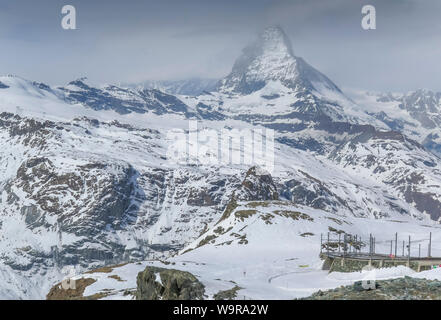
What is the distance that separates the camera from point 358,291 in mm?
55188

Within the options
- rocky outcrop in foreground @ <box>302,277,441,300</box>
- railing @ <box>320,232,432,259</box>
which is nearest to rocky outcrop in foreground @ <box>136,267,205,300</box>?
rocky outcrop in foreground @ <box>302,277,441,300</box>

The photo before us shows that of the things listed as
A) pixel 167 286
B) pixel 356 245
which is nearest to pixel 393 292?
pixel 167 286

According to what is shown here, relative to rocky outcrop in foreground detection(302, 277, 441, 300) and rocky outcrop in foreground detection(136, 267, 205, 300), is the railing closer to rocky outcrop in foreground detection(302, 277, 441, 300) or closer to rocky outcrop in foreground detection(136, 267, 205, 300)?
rocky outcrop in foreground detection(136, 267, 205, 300)

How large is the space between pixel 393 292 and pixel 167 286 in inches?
1057

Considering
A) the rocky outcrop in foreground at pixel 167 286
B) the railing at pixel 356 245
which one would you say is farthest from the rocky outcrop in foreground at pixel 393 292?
the railing at pixel 356 245

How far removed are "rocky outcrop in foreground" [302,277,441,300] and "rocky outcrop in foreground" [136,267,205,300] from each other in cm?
1727

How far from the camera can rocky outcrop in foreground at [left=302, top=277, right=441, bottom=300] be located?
5024 cm

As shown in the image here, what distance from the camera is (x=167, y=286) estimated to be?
70.1 m

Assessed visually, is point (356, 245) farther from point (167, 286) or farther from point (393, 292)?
point (393, 292)
